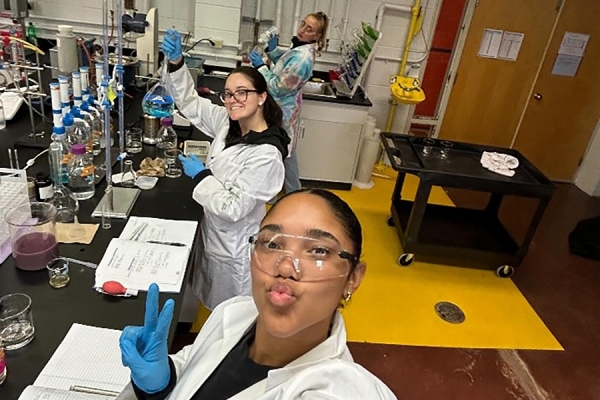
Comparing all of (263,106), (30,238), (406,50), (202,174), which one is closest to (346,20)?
(406,50)

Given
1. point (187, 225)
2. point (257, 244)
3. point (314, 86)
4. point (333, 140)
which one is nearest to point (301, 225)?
point (257, 244)

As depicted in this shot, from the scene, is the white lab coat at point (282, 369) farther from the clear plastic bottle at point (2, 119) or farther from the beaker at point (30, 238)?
the clear plastic bottle at point (2, 119)

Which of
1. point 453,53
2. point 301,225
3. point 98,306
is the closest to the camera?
point 301,225

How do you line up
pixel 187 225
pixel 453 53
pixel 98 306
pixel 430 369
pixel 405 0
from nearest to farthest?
1. pixel 98 306
2. pixel 187 225
3. pixel 430 369
4. pixel 405 0
5. pixel 453 53

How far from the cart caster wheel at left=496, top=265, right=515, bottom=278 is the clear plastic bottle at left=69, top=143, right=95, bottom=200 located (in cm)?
266

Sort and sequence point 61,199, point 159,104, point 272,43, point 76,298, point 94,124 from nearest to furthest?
point 76,298
point 61,199
point 94,124
point 159,104
point 272,43

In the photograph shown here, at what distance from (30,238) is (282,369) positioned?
0.94m

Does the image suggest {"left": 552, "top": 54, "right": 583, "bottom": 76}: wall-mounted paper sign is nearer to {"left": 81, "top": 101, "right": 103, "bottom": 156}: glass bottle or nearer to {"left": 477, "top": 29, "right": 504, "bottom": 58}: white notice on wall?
{"left": 477, "top": 29, "right": 504, "bottom": 58}: white notice on wall

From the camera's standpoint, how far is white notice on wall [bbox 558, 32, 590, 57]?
4406mm

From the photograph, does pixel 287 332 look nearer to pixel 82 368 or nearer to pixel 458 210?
pixel 82 368

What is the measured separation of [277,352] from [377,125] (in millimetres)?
3850

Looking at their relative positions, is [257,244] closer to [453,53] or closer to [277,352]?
[277,352]

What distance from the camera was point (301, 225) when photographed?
3.34 ft

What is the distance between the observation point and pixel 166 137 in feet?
7.81
